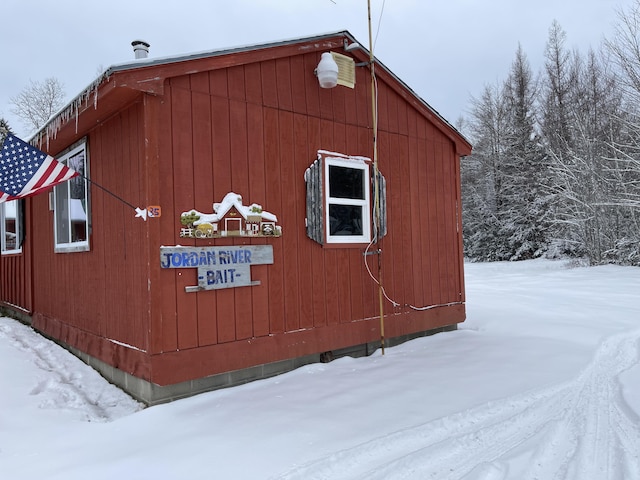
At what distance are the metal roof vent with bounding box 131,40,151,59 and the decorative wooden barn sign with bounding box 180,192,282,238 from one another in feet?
5.97

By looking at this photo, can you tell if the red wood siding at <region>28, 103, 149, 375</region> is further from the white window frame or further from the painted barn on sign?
the white window frame

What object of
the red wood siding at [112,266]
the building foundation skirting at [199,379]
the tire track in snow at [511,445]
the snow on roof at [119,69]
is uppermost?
the snow on roof at [119,69]

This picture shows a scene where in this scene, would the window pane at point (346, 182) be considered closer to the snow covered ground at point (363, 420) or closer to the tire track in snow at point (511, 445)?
the snow covered ground at point (363, 420)

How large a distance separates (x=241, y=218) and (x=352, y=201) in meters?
1.54

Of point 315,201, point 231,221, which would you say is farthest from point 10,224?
point 315,201

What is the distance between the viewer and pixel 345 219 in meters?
5.37

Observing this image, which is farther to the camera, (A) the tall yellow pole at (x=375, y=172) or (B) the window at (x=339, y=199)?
(A) the tall yellow pole at (x=375, y=172)

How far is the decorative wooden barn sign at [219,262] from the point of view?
3.98 m

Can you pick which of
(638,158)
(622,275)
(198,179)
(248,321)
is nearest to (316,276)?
(248,321)

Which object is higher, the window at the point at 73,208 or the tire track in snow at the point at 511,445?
the window at the point at 73,208

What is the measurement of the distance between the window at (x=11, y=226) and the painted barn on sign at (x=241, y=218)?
4.61ft

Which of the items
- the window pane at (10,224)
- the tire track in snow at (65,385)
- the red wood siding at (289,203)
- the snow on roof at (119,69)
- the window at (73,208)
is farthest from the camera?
the window pane at (10,224)

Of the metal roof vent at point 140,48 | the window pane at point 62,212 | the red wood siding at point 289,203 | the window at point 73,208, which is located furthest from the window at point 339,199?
the window pane at point 62,212

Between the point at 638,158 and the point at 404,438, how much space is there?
17.1 m
